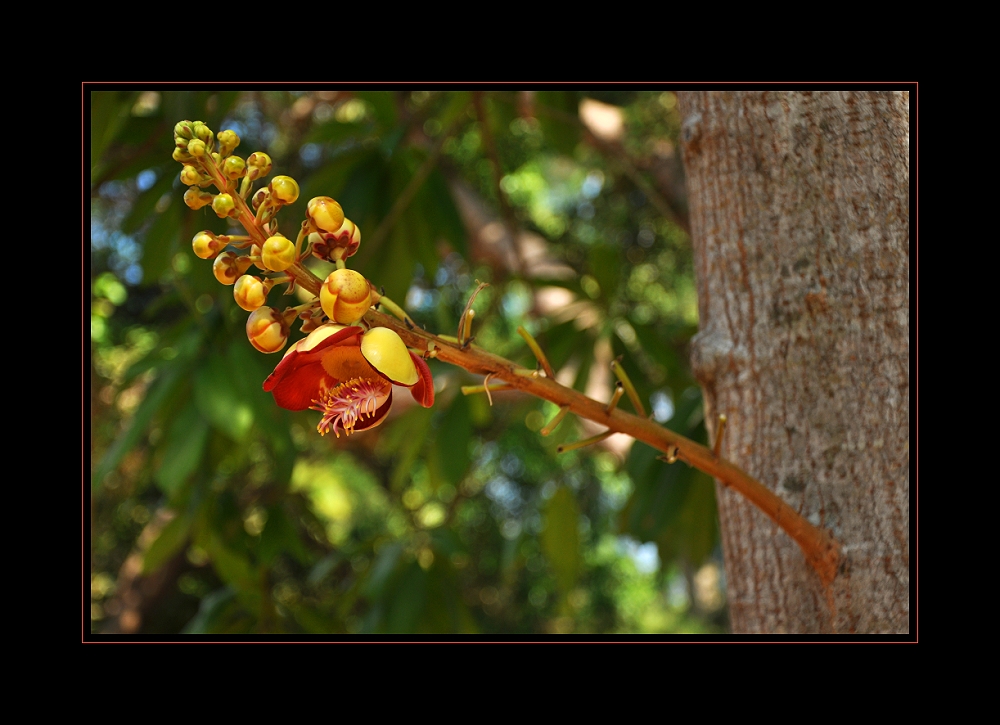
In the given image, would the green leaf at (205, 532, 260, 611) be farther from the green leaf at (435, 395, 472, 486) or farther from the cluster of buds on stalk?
the cluster of buds on stalk

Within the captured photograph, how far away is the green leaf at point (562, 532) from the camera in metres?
2.12

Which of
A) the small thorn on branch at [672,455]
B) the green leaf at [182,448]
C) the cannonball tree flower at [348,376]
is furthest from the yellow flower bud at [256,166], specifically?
the green leaf at [182,448]

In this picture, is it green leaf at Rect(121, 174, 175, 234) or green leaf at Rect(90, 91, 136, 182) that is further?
green leaf at Rect(121, 174, 175, 234)

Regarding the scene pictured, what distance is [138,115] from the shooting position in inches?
71.6

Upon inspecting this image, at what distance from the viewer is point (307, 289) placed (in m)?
0.56

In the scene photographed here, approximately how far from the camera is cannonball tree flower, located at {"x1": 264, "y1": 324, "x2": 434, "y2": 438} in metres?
0.52

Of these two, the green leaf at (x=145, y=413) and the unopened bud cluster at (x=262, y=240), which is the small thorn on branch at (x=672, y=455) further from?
the green leaf at (x=145, y=413)

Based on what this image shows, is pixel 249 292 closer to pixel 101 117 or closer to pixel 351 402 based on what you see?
pixel 351 402

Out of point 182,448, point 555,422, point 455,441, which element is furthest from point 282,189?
point 455,441

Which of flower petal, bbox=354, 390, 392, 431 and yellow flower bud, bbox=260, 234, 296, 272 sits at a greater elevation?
yellow flower bud, bbox=260, 234, 296, 272

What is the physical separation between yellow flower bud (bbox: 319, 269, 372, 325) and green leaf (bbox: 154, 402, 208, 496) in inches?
46.4

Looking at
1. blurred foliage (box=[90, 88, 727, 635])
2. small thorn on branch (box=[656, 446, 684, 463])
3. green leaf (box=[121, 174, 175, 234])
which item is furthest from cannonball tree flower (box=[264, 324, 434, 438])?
green leaf (box=[121, 174, 175, 234])
